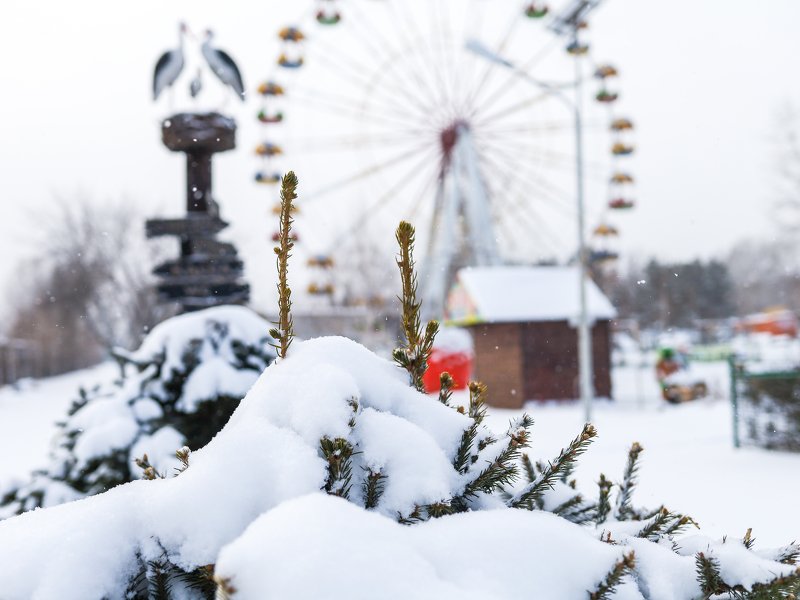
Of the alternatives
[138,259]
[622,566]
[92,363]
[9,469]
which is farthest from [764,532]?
[92,363]

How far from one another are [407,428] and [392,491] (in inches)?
4.6

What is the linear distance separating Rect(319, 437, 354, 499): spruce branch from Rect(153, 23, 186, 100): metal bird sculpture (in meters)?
4.95

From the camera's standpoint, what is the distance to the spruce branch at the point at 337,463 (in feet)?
3.80

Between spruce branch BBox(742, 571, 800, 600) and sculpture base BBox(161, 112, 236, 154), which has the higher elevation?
sculpture base BBox(161, 112, 236, 154)

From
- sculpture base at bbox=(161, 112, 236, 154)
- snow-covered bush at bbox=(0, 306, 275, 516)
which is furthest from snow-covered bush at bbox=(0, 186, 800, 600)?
sculpture base at bbox=(161, 112, 236, 154)

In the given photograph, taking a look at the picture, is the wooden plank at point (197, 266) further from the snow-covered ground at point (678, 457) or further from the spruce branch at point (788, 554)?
the spruce branch at point (788, 554)

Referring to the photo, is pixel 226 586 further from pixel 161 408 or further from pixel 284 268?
pixel 161 408

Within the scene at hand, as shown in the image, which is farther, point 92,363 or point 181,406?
point 92,363

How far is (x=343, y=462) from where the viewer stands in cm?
117

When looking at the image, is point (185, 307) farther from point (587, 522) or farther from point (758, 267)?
point (758, 267)

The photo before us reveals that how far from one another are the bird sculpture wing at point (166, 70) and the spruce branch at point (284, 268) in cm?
456

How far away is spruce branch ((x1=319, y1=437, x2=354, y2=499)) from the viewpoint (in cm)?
116

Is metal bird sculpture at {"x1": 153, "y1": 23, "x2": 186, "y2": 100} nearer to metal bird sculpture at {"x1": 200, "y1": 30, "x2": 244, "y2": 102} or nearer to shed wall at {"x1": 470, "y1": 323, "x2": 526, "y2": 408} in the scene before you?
metal bird sculpture at {"x1": 200, "y1": 30, "x2": 244, "y2": 102}

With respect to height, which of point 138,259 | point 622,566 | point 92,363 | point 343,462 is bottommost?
point 92,363
